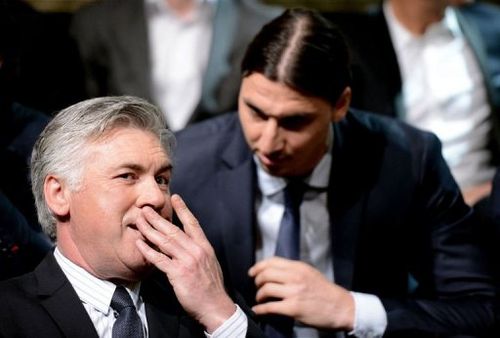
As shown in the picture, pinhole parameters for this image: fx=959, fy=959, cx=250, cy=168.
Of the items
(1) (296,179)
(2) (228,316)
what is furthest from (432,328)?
(2) (228,316)

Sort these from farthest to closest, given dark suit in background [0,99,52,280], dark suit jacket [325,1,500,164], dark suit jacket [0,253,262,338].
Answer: dark suit jacket [325,1,500,164]
dark suit in background [0,99,52,280]
dark suit jacket [0,253,262,338]

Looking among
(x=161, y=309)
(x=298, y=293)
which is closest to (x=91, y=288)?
(x=161, y=309)

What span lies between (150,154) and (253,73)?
517 mm

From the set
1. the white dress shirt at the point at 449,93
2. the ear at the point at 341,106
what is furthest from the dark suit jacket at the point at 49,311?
the white dress shirt at the point at 449,93

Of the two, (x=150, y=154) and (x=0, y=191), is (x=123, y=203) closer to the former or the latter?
(x=150, y=154)

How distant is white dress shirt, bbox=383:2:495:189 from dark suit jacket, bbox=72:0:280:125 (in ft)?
1.43

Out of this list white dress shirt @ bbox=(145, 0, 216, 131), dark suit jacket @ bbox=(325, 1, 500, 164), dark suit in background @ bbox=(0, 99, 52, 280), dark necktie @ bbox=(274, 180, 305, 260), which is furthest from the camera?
white dress shirt @ bbox=(145, 0, 216, 131)

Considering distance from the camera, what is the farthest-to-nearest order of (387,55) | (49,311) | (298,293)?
(387,55) → (298,293) → (49,311)

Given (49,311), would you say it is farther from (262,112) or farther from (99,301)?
(262,112)

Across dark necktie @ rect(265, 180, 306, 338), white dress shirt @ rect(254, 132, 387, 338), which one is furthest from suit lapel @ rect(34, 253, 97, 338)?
white dress shirt @ rect(254, 132, 387, 338)

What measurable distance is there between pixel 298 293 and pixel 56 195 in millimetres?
555

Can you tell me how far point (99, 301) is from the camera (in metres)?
1.55

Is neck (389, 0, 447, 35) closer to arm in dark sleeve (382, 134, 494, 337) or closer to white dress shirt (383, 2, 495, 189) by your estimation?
white dress shirt (383, 2, 495, 189)

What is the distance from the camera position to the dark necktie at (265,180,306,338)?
2.01 metres
